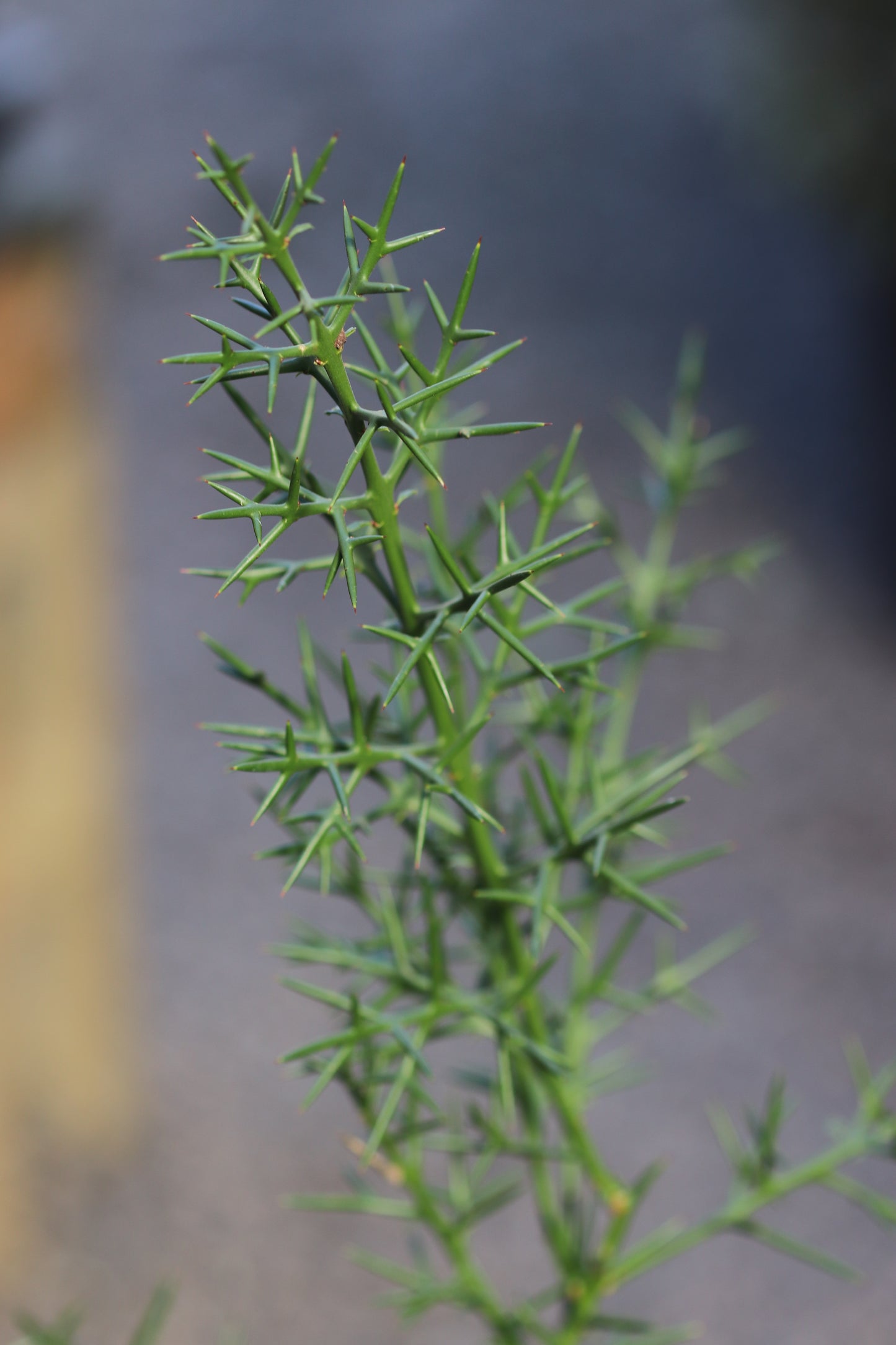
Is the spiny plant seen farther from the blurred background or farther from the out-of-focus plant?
the out-of-focus plant

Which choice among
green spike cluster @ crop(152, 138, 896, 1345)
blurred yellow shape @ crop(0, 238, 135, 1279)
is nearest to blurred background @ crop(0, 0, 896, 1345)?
blurred yellow shape @ crop(0, 238, 135, 1279)

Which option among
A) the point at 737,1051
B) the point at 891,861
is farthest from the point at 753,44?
the point at 737,1051

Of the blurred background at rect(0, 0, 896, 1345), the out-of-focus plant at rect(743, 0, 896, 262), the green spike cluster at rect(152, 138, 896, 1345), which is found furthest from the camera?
the out-of-focus plant at rect(743, 0, 896, 262)

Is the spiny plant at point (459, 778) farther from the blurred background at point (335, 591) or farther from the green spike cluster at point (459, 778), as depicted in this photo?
the blurred background at point (335, 591)

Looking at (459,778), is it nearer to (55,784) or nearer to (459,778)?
(459,778)

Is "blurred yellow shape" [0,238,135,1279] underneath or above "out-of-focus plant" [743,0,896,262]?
underneath

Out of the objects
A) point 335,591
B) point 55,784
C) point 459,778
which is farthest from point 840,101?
point 459,778
